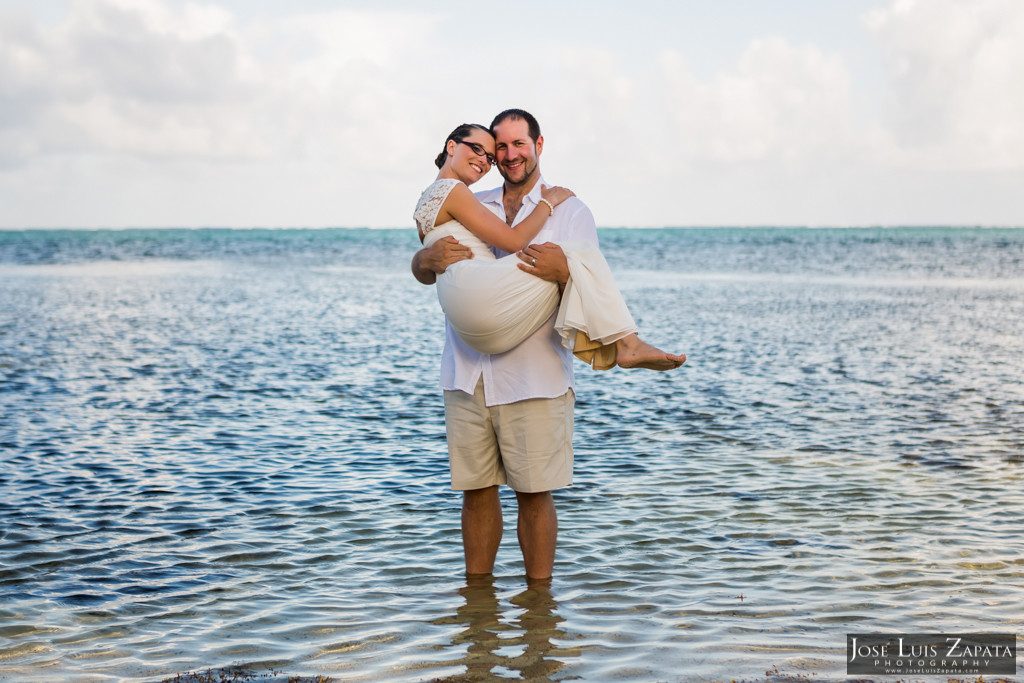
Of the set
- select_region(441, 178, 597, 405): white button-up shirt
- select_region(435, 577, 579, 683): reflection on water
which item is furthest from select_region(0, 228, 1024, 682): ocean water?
select_region(441, 178, 597, 405): white button-up shirt

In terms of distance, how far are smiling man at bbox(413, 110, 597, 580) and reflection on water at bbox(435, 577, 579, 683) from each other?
0.37 m

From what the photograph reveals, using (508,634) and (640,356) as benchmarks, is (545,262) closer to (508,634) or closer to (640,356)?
(640,356)

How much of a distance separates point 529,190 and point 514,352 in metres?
0.82

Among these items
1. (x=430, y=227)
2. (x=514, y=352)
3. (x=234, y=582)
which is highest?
(x=430, y=227)

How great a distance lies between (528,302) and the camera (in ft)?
14.2

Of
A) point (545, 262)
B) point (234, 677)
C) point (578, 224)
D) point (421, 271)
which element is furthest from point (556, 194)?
point (234, 677)

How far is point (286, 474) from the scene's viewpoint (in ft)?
24.8

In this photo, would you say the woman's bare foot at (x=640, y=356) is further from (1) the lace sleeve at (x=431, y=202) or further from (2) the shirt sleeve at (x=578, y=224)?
(1) the lace sleeve at (x=431, y=202)

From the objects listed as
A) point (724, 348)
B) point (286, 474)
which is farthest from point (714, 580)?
point (724, 348)

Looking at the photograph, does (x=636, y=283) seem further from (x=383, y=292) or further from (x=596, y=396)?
(x=596, y=396)

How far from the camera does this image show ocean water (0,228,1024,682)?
429 centimetres

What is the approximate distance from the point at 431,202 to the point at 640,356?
4.08ft

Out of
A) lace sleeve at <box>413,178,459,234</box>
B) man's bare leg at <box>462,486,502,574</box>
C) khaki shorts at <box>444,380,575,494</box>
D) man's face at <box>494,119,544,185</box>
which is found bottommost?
man's bare leg at <box>462,486,502,574</box>

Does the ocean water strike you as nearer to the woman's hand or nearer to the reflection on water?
the reflection on water
